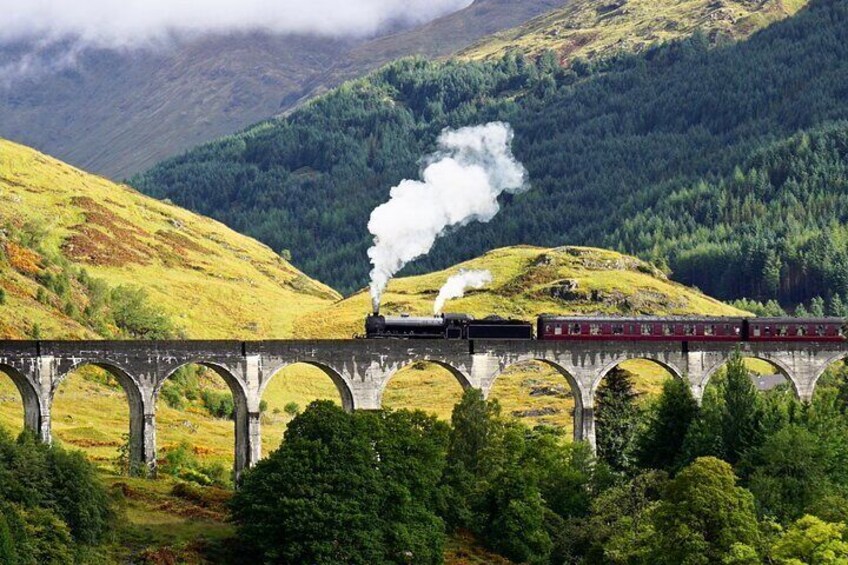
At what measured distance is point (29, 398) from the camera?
88312mm

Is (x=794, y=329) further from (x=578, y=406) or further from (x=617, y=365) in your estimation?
(x=578, y=406)

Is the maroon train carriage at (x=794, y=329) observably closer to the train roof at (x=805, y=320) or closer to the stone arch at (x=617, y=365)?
the train roof at (x=805, y=320)

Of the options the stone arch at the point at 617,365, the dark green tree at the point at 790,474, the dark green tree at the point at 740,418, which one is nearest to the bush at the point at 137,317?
the stone arch at the point at 617,365

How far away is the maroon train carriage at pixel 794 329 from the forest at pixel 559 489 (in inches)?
618

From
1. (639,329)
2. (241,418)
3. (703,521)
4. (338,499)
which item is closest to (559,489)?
(338,499)

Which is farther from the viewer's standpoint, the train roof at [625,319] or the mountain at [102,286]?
the mountain at [102,286]

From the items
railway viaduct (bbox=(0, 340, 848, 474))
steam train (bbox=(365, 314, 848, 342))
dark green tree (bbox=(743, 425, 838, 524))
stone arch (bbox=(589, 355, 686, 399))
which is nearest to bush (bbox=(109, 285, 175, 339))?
steam train (bbox=(365, 314, 848, 342))

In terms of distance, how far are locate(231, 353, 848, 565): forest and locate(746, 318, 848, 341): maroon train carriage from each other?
15.7 metres

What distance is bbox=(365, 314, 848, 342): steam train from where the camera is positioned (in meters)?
102

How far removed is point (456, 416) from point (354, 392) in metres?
11.4

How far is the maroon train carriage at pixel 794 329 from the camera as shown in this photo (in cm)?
11219

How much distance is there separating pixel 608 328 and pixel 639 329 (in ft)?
9.69

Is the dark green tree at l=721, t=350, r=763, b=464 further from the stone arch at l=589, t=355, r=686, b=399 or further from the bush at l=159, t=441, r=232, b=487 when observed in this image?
the bush at l=159, t=441, r=232, b=487

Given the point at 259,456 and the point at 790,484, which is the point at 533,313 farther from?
the point at 790,484
